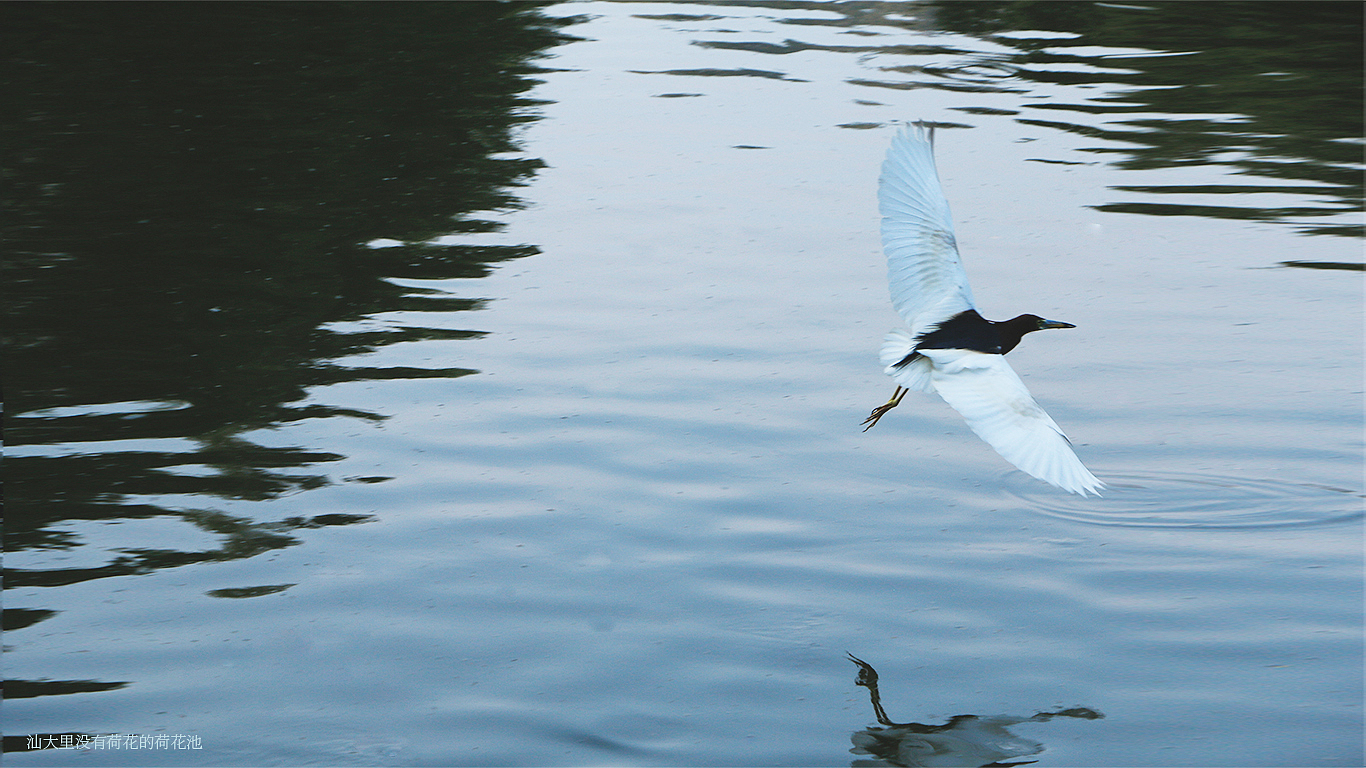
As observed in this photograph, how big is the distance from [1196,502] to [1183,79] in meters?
8.13

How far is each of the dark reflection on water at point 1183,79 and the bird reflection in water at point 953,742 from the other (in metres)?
5.69

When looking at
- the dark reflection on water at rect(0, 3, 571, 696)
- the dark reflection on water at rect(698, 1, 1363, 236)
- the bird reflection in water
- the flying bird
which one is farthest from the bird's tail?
the dark reflection on water at rect(698, 1, 1363, 236)

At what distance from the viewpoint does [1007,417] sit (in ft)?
13.5

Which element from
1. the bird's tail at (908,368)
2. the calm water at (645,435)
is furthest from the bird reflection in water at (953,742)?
the bird's tail at (908,368)

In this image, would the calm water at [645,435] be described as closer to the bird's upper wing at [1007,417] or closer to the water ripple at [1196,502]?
the water ripple at [1196,502]

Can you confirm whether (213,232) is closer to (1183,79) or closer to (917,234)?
(917,234)

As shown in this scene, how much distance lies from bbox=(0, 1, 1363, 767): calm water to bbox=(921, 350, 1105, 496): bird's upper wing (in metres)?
0.79

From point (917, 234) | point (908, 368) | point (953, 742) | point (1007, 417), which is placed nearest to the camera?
point (953, 742)

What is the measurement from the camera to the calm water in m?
4.14

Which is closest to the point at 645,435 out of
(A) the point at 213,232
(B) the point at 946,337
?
(B) the point at 946,337

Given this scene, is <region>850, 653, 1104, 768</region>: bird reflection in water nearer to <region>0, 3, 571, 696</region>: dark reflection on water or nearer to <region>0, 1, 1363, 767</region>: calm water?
<region>0, 1, 1363, 767</region>: calm water

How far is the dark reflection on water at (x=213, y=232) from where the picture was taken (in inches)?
213

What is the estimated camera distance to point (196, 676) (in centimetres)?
421

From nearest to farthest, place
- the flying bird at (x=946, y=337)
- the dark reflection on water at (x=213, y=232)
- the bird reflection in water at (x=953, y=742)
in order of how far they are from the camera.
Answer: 1. the bird reflection in water at (x=953, y=742)
2. the flying bird at (x=946, y=337)
3. the dark reflection on water at (x=213, y=232)
